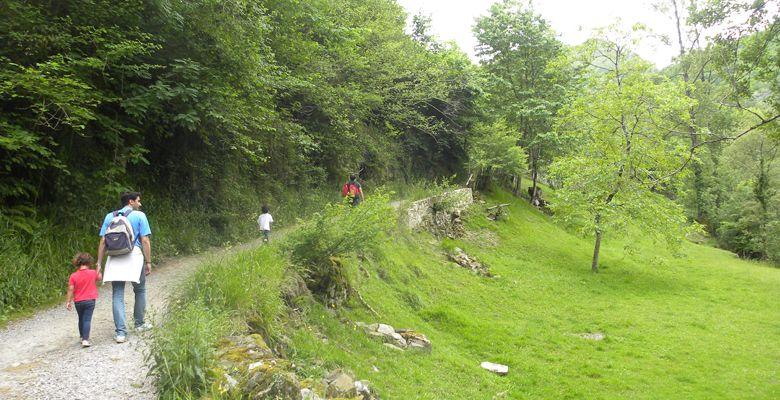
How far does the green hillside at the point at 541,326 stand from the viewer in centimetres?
866

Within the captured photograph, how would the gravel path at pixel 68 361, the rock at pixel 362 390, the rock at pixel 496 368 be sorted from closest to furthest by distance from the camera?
the gravel path at pixel 68 361
the rock at pixel 362 390
the rock at pixel 496 368

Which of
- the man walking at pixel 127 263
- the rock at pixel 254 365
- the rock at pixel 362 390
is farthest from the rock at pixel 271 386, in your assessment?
the man walking at pixel 127 263

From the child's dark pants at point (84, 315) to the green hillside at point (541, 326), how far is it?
2.15 meters

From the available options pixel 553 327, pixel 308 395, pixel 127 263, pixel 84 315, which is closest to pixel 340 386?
pixel 308 395

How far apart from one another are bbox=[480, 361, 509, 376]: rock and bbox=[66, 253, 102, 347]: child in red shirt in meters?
8.34

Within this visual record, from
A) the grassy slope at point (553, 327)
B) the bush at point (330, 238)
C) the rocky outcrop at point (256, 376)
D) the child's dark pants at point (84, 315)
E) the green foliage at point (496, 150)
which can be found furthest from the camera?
the green foliage at point (496, 150)

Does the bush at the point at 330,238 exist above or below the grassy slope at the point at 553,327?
above

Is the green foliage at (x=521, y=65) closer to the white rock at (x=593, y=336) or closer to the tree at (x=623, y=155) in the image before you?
the tree at (x=623, y=155)

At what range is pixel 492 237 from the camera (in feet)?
Result: 77.5

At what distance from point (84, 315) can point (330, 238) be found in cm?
410

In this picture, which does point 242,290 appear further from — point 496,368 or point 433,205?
point 433,205

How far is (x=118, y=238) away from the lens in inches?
222

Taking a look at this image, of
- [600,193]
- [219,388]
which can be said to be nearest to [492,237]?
[600,193]

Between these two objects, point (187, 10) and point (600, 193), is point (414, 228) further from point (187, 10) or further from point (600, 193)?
point (187, 10)
